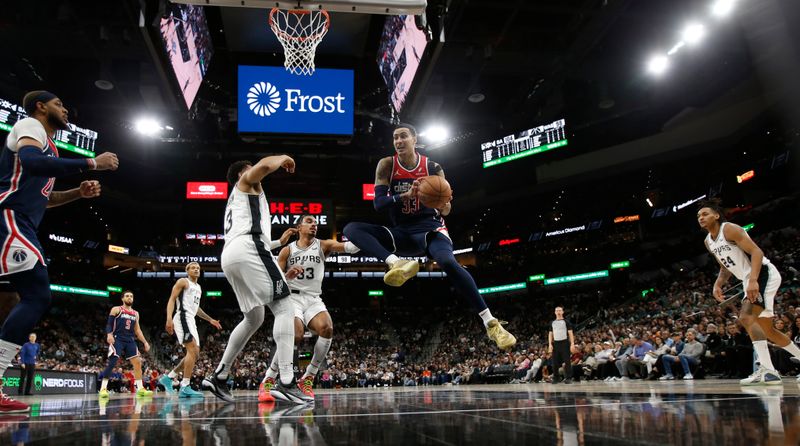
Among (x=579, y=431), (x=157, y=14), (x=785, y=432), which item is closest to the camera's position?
(x=785, y=432)

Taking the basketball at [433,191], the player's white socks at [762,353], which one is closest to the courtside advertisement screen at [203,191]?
the basketball at [433,191]

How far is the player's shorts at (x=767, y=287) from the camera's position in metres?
5.66

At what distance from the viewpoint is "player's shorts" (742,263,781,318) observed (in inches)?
223

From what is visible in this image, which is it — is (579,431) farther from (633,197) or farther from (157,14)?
(633,197)

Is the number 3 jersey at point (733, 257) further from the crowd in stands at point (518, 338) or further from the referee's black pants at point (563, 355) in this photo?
the referee's black pants at point (563, 355)

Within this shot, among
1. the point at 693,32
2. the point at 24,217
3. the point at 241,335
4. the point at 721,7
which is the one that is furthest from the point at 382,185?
the point at 693,32

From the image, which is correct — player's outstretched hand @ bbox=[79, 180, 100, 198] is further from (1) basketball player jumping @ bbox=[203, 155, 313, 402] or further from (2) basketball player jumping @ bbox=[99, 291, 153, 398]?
(2) basketball player jumping @ bbox=[99, 291, 153, 398]

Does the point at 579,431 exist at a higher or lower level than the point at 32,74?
lower

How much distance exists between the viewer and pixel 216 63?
666 inches

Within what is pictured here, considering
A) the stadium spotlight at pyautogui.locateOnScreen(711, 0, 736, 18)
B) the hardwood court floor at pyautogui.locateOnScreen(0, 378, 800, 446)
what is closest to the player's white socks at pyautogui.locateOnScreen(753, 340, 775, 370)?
the hardwood court floor at pyautogui.locateOnScreen(0, 378, 800, 446)

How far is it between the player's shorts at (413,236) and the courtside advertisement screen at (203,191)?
77.2 ft

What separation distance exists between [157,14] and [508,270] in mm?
25616

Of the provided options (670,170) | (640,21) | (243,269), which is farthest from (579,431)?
(670,170)

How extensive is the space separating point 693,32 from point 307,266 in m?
13.1
